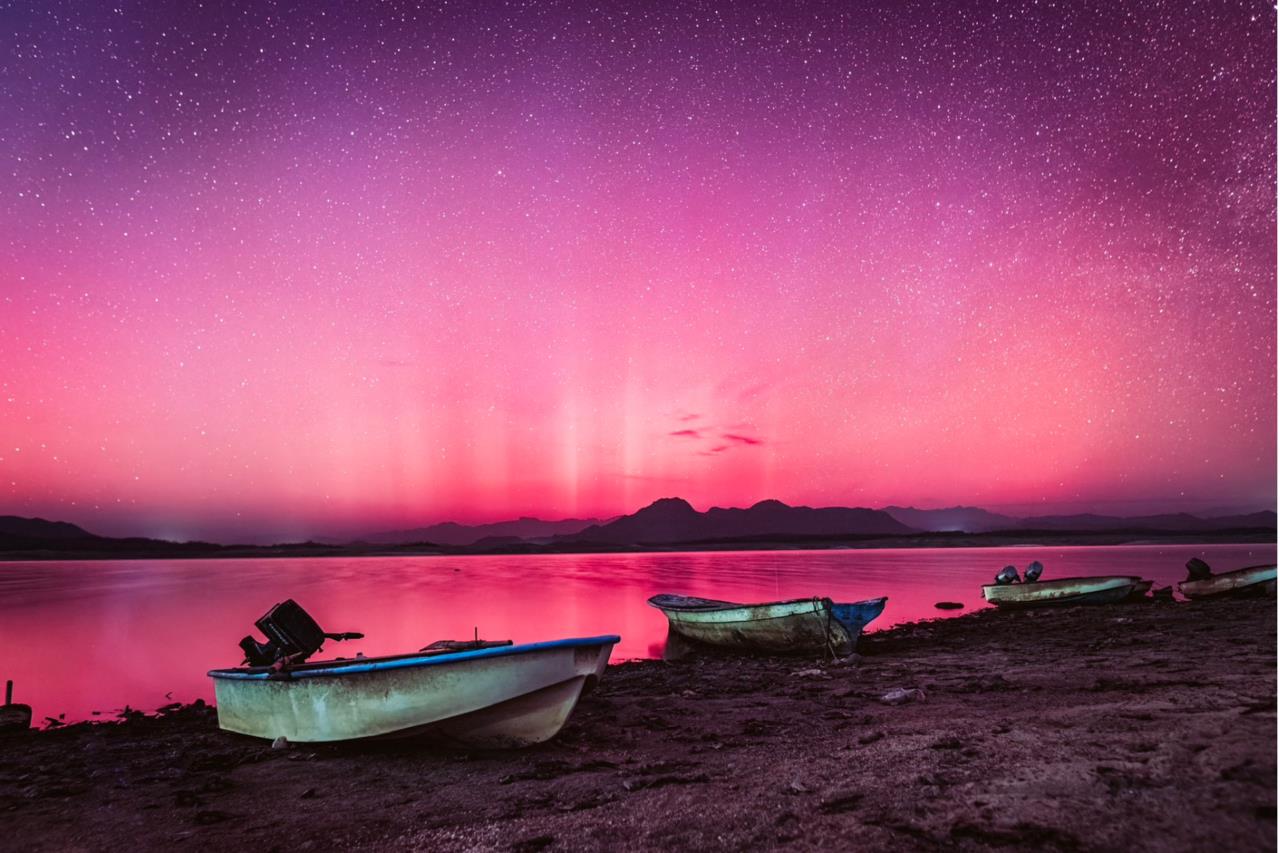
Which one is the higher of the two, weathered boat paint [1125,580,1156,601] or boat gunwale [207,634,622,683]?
boat gunwale [207,634,622,683]

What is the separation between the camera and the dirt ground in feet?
15.2

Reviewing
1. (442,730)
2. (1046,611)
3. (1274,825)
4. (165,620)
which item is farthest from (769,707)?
(165,620)

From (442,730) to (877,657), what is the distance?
10.5 m

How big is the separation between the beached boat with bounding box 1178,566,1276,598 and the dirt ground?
11922mm

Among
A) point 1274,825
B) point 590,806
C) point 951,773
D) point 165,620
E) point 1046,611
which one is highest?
point 1274,825

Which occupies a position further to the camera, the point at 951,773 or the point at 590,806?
the point at 590,806

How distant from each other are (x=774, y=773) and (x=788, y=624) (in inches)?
383

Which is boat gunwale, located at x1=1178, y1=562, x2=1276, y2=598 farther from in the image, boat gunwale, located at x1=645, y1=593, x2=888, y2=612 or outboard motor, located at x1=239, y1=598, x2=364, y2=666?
outboard motor, located at x1=239, y1=598, x2=364, y2=666

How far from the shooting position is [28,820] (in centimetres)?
777

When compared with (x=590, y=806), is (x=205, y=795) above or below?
below

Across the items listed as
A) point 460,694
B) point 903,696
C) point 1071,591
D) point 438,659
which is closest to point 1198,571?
point 1071,591

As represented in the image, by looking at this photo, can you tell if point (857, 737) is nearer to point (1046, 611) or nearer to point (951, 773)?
Result: point (951, 773)

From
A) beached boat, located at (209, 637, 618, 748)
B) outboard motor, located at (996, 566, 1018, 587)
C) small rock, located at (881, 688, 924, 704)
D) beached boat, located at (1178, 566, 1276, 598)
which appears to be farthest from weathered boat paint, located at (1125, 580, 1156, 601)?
beached boat, located at (209, 637, 618, 748)

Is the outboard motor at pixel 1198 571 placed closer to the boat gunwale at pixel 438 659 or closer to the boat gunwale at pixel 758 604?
the boat gunwale at pixel 758 604
